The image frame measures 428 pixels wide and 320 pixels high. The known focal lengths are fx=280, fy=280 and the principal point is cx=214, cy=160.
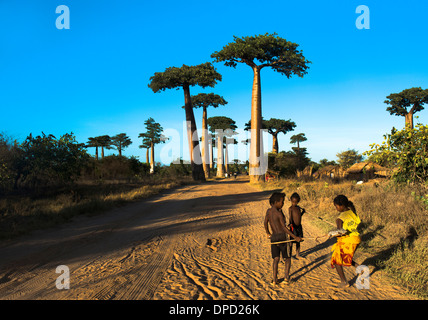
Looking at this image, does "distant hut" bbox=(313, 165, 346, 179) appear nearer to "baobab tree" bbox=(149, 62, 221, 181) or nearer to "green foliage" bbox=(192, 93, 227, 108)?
"baobab tree" bbox=(149, 62, 221, 181)

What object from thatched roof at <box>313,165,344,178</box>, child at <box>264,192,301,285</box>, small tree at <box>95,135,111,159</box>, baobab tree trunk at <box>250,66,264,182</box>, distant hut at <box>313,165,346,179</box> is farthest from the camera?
small tree at <box>95,135,111,159</box>

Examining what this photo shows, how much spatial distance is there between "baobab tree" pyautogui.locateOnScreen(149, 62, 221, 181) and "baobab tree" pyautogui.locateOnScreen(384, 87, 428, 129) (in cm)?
2087

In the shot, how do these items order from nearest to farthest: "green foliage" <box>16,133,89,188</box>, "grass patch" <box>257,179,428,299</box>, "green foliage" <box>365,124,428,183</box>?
"grass patch" <box>257,179,428,299</box>
"green foliage" <box>365,124,428,183</box>
"green foliage" <box>16,133,89,188</box>

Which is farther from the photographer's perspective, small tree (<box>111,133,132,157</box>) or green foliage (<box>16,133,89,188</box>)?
small tree (<box>111,133,132,157</box>)

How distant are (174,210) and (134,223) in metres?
2.43

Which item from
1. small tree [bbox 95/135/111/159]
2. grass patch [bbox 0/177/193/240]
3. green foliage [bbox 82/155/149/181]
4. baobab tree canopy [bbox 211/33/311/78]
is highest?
baobab tree canopy [bbox 211/33/311/78]

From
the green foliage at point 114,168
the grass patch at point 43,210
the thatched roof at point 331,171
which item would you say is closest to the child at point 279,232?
the grass patch at point 43,210

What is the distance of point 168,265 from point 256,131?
846 inches

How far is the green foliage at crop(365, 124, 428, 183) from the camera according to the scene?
686 centimetres

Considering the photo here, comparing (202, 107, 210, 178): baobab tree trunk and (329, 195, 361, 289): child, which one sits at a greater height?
(202, 107, 210, 178): baobab tree trunk

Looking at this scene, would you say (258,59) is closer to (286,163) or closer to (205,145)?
(286,163)

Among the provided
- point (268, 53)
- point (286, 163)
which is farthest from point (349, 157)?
point (268, 53)

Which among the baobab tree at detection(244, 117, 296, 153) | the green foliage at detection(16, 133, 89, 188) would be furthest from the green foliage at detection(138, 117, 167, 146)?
the green foliage at detection(16, 133, 89, 188)

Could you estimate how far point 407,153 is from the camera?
700 cm
